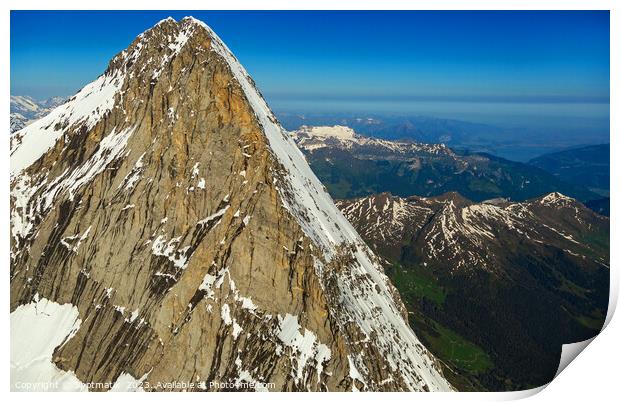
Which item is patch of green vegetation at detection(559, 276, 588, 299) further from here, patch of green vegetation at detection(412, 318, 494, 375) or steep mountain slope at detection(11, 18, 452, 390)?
steep mountain slope at detection(11, 18, 452, 390)

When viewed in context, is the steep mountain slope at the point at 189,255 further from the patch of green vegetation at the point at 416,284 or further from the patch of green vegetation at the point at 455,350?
the patch of green vegetation at the point at 416,284

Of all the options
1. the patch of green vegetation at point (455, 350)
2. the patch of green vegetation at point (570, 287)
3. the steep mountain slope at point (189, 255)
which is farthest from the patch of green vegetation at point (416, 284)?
the steep mountain slope at point (189, 255)

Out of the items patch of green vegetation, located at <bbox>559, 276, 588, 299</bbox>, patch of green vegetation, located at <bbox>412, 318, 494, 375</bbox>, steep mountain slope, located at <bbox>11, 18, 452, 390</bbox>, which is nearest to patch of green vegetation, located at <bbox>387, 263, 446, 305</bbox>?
patch of green vegetation, located at <bbox>412, 318, 494, 375</bbox>

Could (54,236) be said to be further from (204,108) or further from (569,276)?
(569,276)

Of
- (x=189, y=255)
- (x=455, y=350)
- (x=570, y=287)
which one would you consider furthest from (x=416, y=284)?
(x=189, y=255)

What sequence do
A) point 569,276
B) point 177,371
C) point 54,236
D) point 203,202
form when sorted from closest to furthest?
1. point 177,371
2. point 203,202
3. point 54,236
4. point 569,276
